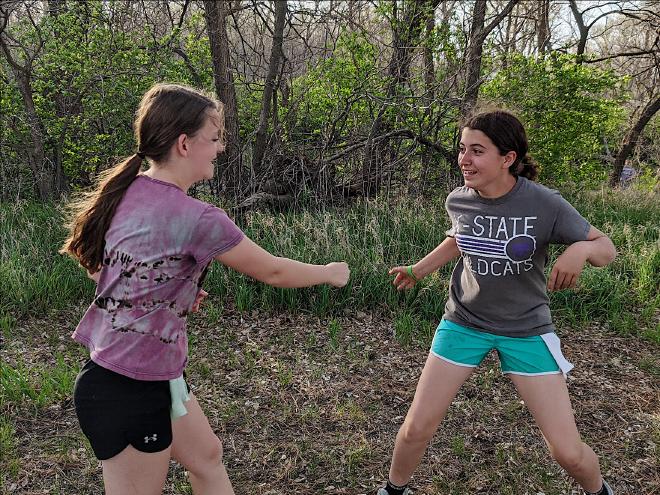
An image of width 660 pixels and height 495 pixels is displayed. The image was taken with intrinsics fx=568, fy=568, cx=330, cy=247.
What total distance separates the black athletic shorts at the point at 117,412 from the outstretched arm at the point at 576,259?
150 centimetres

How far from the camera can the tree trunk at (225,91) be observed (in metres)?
6.38

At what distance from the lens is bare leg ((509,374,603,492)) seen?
7.29 ft

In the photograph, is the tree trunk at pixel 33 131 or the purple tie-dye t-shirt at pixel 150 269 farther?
the tree trunk at pixel 33 131

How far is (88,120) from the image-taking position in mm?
6621

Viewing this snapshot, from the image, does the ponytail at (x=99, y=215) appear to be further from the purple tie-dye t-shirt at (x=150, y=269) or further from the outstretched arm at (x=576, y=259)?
the outstretched arm at (x=576, y=259)

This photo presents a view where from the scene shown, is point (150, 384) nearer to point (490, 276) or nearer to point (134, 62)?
point (490, 276)

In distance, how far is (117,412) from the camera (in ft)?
5.44

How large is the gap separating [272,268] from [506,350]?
1.13m

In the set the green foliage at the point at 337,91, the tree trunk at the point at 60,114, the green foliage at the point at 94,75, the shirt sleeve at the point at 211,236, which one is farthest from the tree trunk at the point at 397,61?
the shirt sleeve at the point at 211,236

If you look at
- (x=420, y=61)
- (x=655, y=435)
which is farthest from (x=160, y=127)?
(x=420, y=61)

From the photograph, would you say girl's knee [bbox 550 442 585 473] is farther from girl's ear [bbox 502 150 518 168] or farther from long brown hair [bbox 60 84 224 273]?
long brown hair [bbox 60 84 224 273]

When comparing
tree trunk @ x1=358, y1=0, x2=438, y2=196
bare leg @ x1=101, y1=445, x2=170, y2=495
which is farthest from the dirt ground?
tree trunk @ x1=358, y1=0, x2=438, y2=196

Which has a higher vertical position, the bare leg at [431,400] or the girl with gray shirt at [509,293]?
the girl with gray shirt at [509,293]

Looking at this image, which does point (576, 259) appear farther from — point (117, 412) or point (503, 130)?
point (117, 412)
